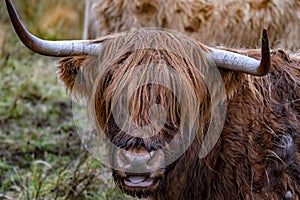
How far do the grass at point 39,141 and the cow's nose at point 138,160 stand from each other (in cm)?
117

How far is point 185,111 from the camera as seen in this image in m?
3.50

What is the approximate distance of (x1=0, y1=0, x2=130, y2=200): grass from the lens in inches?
206

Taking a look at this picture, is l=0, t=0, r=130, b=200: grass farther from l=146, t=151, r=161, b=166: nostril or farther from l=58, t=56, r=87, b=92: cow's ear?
l=146, t=151, r=161, b=166: nostril

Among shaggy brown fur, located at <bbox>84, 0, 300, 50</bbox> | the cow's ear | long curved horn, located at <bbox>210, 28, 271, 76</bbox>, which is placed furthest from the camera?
shaggy brown fur, located at <bbox>84, 0, 300, 50</bbox>

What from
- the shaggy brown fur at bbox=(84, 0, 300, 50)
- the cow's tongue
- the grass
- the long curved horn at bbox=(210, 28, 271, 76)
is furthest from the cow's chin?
the shaggy brown fur at bbox=(84, 0, 300, 50)

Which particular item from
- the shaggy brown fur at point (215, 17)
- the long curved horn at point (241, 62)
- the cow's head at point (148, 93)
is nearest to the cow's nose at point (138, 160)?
the cow's head at point (148, 93)

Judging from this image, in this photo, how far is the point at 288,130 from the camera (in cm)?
376

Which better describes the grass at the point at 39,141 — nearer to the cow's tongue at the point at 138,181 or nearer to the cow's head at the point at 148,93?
the cow's head at the point at 148,93

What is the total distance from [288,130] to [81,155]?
2.19 m

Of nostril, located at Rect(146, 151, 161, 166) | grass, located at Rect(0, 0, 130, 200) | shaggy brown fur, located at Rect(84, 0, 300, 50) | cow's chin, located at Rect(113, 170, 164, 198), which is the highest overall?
shaggy brown fur, located at Rect(84, 0, 300, 50)

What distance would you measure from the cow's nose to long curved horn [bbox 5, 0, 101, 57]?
554mm

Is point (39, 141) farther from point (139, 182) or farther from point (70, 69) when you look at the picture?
point (139, 182)

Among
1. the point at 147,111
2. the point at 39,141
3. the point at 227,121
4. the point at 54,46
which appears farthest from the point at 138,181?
the point at 39,141

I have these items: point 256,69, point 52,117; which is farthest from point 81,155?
point 256,69
